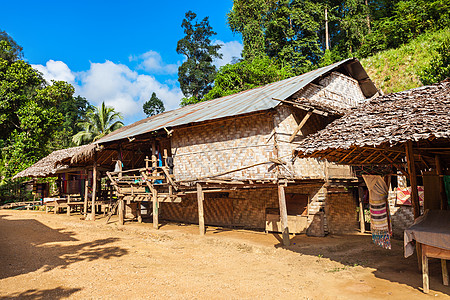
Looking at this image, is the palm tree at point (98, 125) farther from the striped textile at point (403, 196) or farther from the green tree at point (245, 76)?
the striped textile at point (403, 196)

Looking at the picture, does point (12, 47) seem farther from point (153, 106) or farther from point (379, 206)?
point (379, 206)

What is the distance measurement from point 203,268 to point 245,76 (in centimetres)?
2007

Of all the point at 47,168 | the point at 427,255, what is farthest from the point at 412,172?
the point at 47,168

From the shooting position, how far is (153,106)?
41062 mm

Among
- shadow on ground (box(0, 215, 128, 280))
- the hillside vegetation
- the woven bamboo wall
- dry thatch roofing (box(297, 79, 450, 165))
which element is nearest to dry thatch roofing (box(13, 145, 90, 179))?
shadow on ground (box(0, 215, 128, 280))

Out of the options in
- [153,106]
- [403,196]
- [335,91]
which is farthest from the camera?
[153,106]

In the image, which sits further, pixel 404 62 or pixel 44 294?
pixel 404 62

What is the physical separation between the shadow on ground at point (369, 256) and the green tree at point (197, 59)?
2588 cm

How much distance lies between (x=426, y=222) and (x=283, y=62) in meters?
24.9

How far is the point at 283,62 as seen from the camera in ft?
93.8

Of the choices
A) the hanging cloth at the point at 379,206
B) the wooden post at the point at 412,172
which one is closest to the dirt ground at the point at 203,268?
the hanging cloth at the point at 379,206

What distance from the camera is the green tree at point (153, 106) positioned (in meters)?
41.0

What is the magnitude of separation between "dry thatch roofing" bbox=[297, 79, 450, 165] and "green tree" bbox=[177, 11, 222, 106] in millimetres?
27866

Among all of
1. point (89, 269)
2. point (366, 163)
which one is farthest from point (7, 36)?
point (366, 163)
